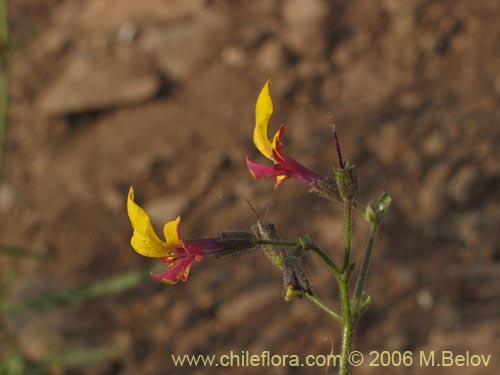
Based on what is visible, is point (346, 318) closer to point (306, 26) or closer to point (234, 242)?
point (234, 242)

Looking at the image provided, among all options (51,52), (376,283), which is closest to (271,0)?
(51,52)

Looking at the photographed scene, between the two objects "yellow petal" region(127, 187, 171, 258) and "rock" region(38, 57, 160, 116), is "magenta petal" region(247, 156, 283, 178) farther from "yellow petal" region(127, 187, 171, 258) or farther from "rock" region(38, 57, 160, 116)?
"rock" region(38, 57, 160, 116)

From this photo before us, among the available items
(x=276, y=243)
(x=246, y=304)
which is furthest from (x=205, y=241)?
(x=246, y=304)

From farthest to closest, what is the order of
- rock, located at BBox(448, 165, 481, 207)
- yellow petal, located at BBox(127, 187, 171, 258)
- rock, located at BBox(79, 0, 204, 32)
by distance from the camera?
rock, located at BBox(79, 0, 204, 32) → rock, located at BBox(448, 165, 481, 207) → yellow petal, located at BBox(127, 187, 171, 258)

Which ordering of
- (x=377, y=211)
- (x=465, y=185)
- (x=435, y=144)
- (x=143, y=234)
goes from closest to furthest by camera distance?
(x=143, y=234)
(x=377, y=211)
(x=465, y=185)
(x=435, y=144)

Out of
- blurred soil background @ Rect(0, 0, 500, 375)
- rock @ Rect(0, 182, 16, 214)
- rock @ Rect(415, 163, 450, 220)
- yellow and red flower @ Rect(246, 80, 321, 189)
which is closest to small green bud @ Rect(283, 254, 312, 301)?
yellow and red flower @ Rect(246, 80, 321, 189)

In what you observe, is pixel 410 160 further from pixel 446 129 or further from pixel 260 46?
pixel 260 46
